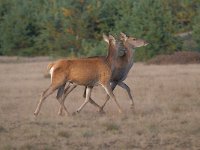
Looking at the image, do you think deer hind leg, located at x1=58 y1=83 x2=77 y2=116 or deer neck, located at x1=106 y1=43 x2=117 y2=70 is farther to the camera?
deer neck, located at x1=106 y1=43 x2=117 y2=70

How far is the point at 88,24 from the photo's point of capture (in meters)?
49.7

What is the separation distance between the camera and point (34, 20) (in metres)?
56.2

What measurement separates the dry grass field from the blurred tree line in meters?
19.2

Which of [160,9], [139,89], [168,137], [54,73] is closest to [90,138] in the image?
[168,137]

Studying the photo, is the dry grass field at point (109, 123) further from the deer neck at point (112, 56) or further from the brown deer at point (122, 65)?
the deer neck at point (112, 56)

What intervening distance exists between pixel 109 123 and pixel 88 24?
37.2 metres

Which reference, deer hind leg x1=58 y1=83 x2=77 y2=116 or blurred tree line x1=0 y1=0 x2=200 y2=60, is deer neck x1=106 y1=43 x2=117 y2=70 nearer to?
deer hind leg x1=58 y1=83 x2=77 y2=116

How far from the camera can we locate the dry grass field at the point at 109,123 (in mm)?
10766

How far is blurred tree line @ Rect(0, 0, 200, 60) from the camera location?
4072cm

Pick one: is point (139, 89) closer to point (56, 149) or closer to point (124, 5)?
point (56, 149)

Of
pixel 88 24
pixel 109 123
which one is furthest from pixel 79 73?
pixel 88 24

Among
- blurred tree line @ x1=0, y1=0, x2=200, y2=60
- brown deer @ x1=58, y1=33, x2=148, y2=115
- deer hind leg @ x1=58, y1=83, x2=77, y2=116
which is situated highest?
brown deer @ x1=58, y1=33, x2=148, y2=115

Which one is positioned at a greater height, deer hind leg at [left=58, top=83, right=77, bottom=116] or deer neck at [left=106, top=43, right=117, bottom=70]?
deer neck at [left=106, top=43, right=117, bottom=70]

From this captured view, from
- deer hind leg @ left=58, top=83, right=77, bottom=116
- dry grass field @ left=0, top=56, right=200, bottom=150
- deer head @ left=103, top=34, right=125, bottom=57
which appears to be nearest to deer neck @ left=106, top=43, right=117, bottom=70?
deer head @ left=103, top=34, right=125, bottom=57
